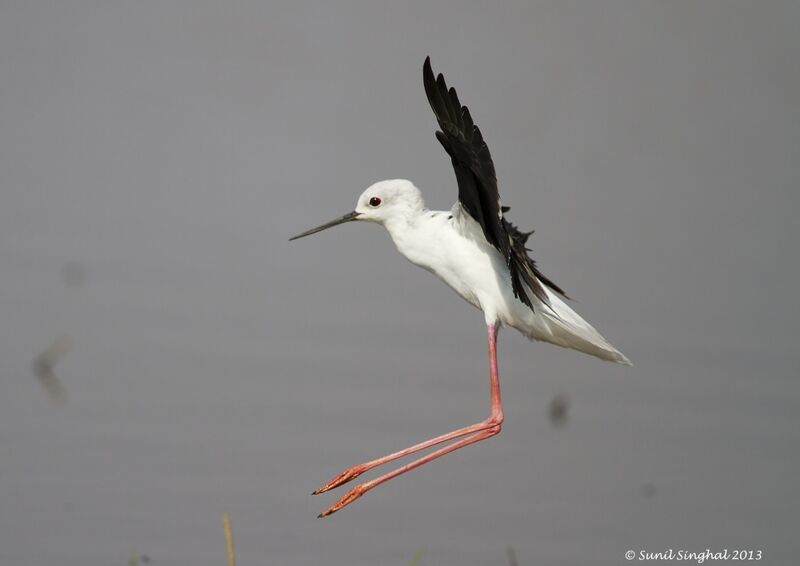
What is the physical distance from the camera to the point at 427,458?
14.9 feet

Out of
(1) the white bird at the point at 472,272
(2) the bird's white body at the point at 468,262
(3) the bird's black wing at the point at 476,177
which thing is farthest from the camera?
(2) the bird's white body at the point at 468,262

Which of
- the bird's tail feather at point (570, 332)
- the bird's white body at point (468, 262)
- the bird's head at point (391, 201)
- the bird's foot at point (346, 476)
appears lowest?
the bird's foot at point (346, 476)

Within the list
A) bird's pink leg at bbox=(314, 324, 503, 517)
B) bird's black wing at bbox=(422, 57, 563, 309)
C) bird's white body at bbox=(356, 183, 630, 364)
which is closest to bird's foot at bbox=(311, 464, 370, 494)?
bird's pink leg at bbox=(314, 324, 503, 517)

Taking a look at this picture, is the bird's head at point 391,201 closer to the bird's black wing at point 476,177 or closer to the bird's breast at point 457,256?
the bird's breast at point 457,256

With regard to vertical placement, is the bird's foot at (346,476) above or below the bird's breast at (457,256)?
below

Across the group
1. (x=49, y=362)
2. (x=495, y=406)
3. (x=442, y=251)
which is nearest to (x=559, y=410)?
(x=495, y=406)

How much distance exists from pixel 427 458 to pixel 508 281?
0.68m

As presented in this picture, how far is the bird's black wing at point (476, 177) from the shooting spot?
381 centimetres

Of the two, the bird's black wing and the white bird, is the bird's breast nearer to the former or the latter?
the white bird

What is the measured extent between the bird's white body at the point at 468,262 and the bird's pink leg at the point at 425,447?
0.12 metres

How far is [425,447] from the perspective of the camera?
14.6 feet

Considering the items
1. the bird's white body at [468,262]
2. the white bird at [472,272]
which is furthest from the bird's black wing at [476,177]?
the bird's white body at [468,262]

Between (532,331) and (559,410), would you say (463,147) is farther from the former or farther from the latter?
(559,410)

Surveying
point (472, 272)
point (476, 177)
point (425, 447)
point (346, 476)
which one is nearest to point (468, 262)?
point (472, 272)
